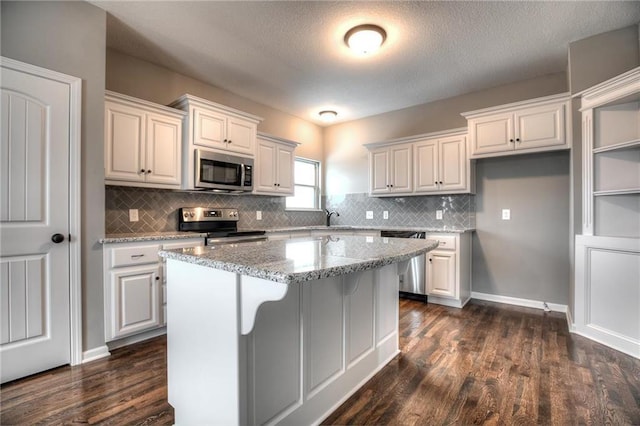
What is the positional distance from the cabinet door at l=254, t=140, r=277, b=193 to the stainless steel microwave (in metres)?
0.22

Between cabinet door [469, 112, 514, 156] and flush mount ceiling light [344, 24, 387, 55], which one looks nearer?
flush mount ceiling light [344, 24, 387, 55]

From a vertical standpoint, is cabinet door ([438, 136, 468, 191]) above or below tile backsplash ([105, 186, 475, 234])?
above

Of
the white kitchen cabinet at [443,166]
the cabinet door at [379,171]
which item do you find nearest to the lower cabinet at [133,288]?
the cabinet door at [379,171]

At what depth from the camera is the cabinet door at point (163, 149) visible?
2854 millimetres

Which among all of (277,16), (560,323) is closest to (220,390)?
(277,16)

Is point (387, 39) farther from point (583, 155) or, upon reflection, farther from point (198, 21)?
point (583, 155)

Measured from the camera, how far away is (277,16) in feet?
7.91

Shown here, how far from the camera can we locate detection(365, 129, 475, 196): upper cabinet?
3.70m

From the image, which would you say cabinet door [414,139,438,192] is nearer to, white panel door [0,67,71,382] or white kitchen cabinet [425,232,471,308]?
white kitchen cabinet [425,232,471,308]

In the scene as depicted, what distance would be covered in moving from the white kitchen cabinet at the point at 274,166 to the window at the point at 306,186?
0.63 m

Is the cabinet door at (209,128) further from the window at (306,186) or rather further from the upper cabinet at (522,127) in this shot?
the upper cabinet at (522,127)

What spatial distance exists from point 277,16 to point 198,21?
2.14 feet

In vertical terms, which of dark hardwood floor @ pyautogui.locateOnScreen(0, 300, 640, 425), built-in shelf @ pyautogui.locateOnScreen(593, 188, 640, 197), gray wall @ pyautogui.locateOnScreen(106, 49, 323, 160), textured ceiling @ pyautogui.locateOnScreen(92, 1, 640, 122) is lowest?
dark hardwood floor @ pyautogui.locateOnScreen(0, 300, 640, 425)

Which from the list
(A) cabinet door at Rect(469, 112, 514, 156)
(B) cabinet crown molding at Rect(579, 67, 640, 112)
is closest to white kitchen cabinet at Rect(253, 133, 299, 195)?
(A) cabinet door at Rect(469, 112, 514, 156)
